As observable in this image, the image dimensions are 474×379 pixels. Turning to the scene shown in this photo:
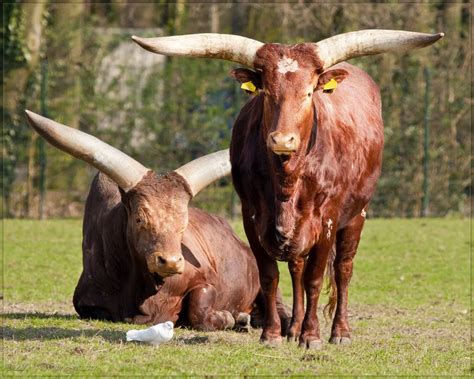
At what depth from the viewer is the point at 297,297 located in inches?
349

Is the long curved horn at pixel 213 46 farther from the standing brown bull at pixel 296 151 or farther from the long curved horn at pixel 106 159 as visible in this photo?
the long curved horn at pixel 106 159

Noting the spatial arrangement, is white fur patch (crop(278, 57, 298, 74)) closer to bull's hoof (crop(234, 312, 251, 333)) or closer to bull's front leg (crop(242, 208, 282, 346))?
bull's front leg (crop(242, 208, 282, 346))

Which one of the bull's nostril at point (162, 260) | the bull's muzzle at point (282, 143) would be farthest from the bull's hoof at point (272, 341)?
the bull's muzzle at point (282, 143)

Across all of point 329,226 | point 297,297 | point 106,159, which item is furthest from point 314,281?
point 106,159

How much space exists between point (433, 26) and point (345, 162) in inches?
819

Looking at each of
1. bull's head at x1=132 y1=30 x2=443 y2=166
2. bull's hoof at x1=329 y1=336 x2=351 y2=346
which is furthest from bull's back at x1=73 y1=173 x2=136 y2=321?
bull's head at x1=132 y1=30 x2=443 y2=166

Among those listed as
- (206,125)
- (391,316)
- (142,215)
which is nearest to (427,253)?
(391,316)

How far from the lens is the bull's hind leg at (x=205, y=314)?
998 cm

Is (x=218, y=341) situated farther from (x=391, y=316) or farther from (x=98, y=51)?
(x=98, y=51)

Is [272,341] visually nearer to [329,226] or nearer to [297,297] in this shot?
[297,297]

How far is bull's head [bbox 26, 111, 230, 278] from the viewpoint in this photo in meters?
9.17

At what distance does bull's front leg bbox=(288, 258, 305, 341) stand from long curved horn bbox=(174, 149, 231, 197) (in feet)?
4.44

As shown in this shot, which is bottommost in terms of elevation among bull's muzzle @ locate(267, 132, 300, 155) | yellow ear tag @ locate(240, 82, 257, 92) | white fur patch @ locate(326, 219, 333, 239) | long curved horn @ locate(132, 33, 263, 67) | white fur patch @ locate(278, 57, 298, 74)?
white fur patch @ locate(326, 219, 333, 239)

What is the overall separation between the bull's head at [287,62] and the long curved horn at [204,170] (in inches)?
63.5
